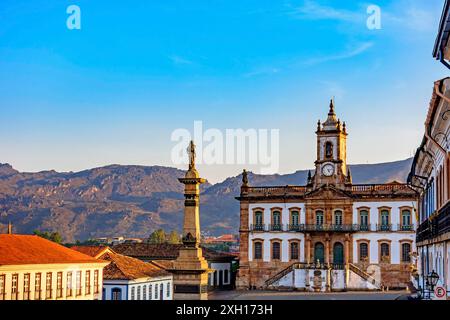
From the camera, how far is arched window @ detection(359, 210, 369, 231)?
54134 millimetres

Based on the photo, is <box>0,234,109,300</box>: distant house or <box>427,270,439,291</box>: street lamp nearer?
<box>427,270,439,291</box>: street lamp

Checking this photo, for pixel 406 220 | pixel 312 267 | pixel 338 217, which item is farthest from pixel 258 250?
pixel 406 220

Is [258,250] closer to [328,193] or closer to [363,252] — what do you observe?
[328,193]

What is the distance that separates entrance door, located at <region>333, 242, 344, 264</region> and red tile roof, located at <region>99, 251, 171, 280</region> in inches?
528

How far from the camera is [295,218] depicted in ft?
184

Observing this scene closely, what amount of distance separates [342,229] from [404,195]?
15.8ft

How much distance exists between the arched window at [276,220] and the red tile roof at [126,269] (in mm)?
10996

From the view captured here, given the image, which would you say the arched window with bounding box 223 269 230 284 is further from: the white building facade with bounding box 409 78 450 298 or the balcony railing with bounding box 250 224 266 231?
the white building facade with bounding box 409 78 450 298

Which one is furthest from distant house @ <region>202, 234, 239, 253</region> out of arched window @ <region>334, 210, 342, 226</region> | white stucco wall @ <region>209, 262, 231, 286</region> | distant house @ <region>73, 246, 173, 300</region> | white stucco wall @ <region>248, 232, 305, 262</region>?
distant house @ <region>73, 246, 173, 300</region>

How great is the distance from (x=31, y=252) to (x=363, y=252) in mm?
26630

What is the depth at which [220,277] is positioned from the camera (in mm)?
58719

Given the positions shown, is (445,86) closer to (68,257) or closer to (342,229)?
(68,257)

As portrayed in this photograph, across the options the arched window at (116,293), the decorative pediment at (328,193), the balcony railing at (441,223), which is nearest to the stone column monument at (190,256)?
the arched window at (116,293)

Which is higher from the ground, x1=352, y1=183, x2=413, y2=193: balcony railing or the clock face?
the clock face
